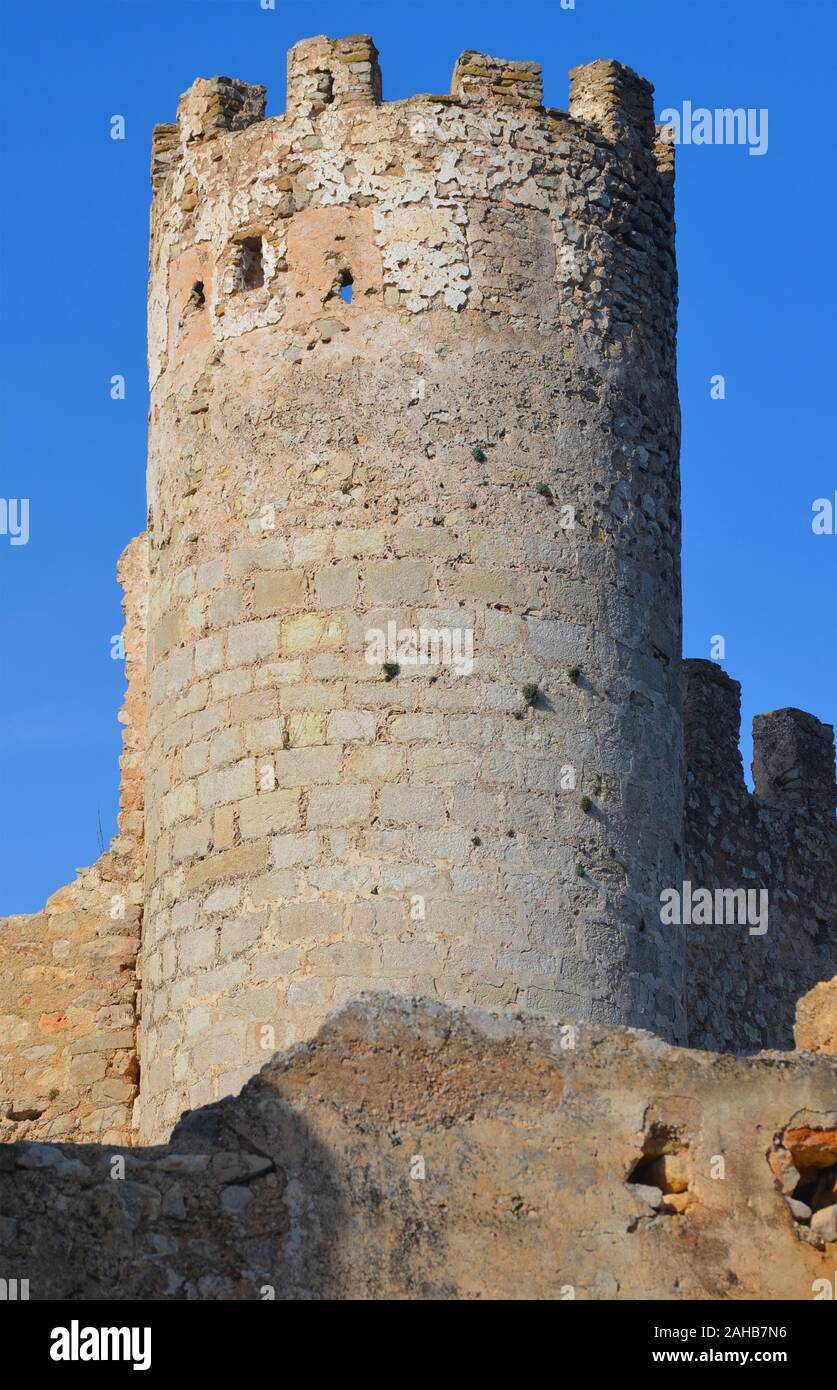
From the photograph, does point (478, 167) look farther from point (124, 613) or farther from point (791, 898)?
point (791, 898)

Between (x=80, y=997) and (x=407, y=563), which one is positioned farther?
(x=80, y=997)

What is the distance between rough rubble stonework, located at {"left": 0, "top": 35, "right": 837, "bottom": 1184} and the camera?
1186 centimetres

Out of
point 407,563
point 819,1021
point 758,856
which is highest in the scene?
point 407,563

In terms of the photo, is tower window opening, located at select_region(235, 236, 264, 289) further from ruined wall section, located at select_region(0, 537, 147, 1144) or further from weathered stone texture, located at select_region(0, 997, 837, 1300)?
weathered stone texture, located at select_region(0, 997, 837, 1300)

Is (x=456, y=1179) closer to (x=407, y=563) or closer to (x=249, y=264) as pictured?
(x=407, y=563)

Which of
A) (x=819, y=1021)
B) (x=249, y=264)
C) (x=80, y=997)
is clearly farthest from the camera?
(x=80, y=997)

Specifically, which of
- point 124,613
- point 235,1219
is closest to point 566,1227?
point 235,1219

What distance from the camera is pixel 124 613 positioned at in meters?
14.6

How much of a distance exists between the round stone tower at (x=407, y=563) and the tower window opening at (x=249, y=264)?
2 cm

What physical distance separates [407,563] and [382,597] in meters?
0.19

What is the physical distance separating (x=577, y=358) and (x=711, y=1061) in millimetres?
4648

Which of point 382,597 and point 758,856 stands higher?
point 382,597

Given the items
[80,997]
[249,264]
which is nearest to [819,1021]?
[80,997]

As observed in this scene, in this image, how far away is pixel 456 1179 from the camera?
29.0ft
